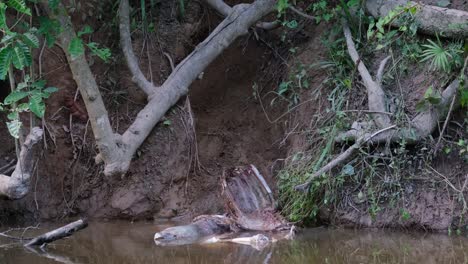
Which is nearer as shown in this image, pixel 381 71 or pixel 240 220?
pixel 240 220

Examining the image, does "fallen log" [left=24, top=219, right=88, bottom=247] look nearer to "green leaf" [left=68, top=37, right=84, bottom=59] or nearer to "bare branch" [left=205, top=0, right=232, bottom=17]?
"green leaf" [left=68, top=37, right=84, bottom=59]

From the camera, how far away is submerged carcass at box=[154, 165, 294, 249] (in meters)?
4.65

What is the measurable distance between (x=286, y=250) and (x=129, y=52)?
86.2 inches

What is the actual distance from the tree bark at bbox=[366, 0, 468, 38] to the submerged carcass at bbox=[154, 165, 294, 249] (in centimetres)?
167

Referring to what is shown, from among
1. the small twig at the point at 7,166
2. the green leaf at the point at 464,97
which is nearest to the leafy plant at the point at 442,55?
the green leaf at the point at 464,97

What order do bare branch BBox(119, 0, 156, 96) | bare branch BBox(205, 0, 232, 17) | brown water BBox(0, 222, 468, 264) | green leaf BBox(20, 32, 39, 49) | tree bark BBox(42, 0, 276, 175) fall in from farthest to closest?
1. bare branch BBox(205, 0, 232, 17)
2. bare branch BBox(119, 0, 156, 96)
3. tree bark BBox(42, 0, 276, 175)
4. green leaf BBox(20, 32, 39, 49)
5. brown water BBox(0, 222, 468, 264)

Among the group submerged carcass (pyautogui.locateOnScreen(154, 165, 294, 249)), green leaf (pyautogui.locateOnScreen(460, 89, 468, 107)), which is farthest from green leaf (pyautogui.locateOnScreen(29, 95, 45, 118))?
green leaf (pyautogui.locateOnScreen(460, 89, 468, 107))

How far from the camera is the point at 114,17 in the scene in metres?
5.84

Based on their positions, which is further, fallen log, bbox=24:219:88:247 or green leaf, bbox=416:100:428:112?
green leaf, bbox=416:100:428:112

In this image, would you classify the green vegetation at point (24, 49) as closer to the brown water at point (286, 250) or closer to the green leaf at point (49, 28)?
the green leaf at point (49, 28)

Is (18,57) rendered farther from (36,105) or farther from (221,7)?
(221,7)

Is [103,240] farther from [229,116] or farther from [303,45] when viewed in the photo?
[303,45]

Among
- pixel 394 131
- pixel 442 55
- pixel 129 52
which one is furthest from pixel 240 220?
pixel 442 55

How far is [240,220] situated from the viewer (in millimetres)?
4996
